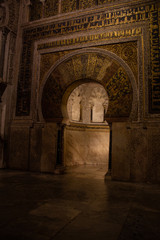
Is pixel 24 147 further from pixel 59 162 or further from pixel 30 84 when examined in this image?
pixel 30 84

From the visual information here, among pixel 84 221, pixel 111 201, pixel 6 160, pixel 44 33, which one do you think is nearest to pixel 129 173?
pixel 111 201

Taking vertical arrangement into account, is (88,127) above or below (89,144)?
above

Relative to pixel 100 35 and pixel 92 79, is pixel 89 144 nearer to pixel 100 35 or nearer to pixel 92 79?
pixel 92 79

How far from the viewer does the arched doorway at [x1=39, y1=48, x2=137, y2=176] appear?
199 inches

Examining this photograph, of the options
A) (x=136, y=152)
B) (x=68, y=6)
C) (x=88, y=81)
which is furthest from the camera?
(x=68, y=6)

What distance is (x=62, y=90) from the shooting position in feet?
18.8

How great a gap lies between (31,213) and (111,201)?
4.11ft

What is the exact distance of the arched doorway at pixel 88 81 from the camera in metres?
5.05

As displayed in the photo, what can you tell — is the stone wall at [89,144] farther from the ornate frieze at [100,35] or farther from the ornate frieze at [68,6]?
the ornate frieze at [68,6]

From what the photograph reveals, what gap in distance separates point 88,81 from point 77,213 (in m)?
4.07

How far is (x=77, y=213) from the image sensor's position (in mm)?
2396

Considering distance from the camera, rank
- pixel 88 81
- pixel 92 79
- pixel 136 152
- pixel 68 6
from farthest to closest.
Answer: pixel 68 6 → pixel 88 81 → pixel 92 79 → pixel 136 152

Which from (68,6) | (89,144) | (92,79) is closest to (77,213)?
(92,79)

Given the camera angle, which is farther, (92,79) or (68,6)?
(68,6)
